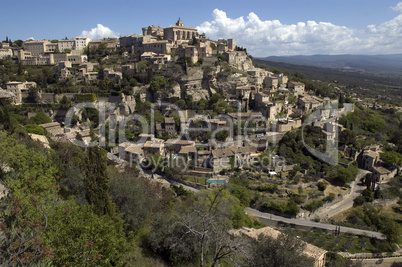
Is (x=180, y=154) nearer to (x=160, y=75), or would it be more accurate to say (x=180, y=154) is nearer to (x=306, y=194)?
(x=306, y=194)

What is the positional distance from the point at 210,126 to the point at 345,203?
1559cm

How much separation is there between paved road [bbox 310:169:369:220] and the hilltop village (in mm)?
116

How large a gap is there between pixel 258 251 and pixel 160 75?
3582 cm

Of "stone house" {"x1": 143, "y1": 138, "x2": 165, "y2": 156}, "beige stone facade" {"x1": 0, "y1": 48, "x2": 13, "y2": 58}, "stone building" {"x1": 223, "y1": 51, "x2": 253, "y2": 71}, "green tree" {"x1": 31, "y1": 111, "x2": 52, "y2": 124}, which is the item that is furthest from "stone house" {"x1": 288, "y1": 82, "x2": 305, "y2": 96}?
"beige stone facade" {"x1": 0, "y1": 48, "x2": 13, "y2": 58}

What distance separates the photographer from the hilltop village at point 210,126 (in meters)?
23.8

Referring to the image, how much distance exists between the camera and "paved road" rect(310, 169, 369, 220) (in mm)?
22844

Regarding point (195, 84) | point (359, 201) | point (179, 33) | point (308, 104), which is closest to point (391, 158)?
point (359, 201)

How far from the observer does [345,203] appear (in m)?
24.3

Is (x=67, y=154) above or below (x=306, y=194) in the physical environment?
above

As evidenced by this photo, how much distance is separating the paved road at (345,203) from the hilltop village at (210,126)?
116 mm

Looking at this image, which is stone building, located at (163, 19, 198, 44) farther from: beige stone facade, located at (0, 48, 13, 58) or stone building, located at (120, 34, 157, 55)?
beige stone facade, located at (0, 48, 13, 58)

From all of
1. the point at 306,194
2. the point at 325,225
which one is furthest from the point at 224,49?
the point at 325,225

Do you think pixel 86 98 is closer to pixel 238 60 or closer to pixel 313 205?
pixel 238 60

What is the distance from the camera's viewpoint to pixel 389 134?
126 ft
